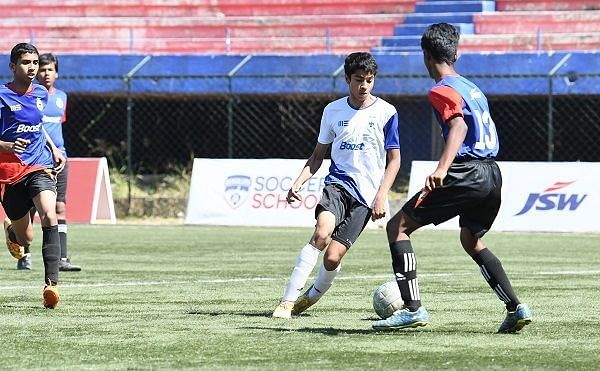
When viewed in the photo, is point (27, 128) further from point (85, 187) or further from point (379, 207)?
point (85, 187)

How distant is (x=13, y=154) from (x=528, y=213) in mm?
12453

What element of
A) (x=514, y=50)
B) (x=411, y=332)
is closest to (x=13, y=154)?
(x=411, y=332)

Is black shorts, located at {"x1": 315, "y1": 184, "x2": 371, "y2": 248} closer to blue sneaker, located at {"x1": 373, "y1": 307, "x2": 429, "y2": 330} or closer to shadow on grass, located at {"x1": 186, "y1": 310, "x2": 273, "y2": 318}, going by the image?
shadow on grass, located at {"x1": 186, "y1": 310, "x2": 273, "y2": 318}

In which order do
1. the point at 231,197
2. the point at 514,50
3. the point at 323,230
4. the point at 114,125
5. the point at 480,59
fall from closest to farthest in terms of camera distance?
the point at 323,230 < the point at 231,197 < the point at 480,59 < the point at 514,50 < the point at 114,125

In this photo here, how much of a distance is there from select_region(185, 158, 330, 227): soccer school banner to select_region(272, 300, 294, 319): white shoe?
13.2 m

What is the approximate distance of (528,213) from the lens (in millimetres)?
21969

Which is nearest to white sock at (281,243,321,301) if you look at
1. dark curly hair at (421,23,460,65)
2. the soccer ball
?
the soccer ball

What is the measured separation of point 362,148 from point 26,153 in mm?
2899

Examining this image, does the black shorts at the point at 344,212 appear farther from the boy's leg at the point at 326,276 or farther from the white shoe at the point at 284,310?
the white shoe at the point at 284,310

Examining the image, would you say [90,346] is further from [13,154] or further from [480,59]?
[480,59]

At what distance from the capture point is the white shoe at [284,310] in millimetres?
9829

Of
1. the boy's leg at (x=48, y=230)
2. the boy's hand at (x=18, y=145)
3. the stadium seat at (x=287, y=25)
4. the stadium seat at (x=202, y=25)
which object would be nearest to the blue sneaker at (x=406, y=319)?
the boy's leg at (x=48, y=230)

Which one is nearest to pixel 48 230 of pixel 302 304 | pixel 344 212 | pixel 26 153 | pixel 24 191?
pixel 24 191

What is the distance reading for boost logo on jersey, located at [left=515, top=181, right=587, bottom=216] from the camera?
71.1 feet
